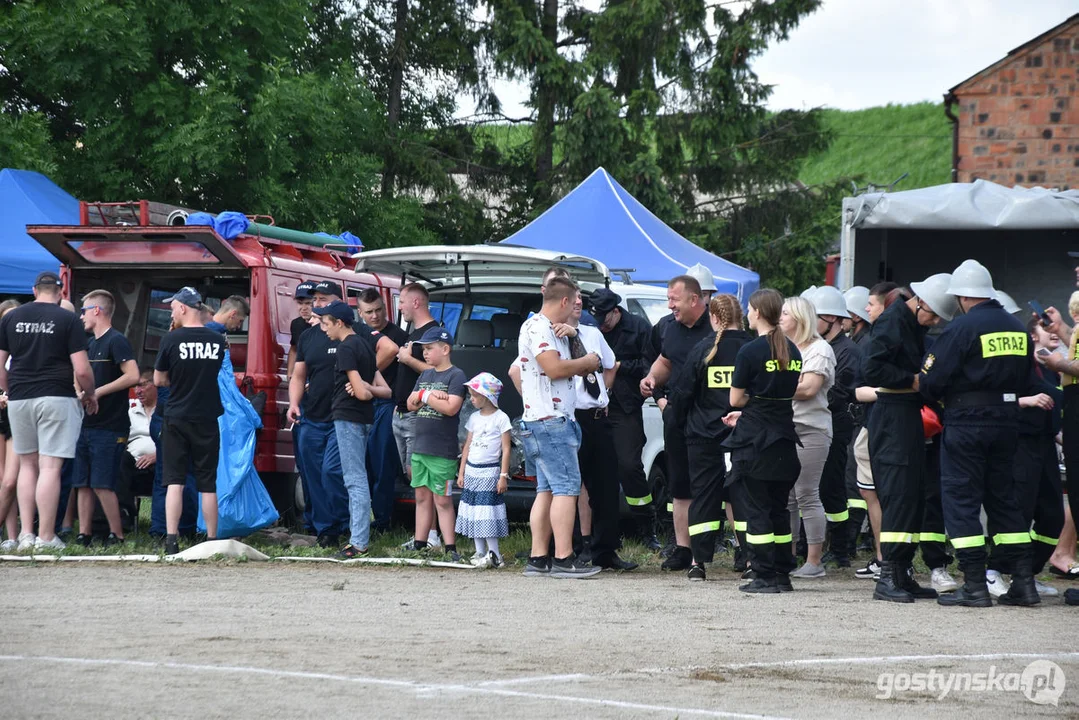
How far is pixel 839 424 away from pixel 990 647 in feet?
11.3

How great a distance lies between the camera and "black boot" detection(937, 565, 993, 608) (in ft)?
25.4

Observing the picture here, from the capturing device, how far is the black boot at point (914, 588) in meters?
8.02

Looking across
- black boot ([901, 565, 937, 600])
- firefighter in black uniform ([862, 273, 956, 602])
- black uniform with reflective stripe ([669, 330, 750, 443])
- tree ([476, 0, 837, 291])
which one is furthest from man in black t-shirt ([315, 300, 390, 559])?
tree ([476, 0, 837, 291])

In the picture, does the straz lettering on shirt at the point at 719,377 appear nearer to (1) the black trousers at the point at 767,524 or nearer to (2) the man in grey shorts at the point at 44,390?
(1) the black trousers at the point at 767,524

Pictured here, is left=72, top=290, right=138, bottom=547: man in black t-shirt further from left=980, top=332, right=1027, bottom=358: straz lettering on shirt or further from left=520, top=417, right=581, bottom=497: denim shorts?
left=980, top=332, right=1027, bottom=358: straz lettering on shirt

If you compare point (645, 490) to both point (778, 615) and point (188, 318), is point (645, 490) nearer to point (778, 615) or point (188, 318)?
point (778, 615)

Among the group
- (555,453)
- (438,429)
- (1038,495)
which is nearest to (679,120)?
(438,429)

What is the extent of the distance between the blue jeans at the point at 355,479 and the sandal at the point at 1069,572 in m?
4.84

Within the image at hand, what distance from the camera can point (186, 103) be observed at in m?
19.4

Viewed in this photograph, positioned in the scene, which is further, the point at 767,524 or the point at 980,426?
the point at 767,524

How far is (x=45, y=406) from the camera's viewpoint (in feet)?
31.4

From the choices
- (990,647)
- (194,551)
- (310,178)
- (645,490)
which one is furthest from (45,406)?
(310,178)

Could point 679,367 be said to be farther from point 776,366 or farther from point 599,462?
point 776,366

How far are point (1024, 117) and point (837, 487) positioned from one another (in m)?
13.1
